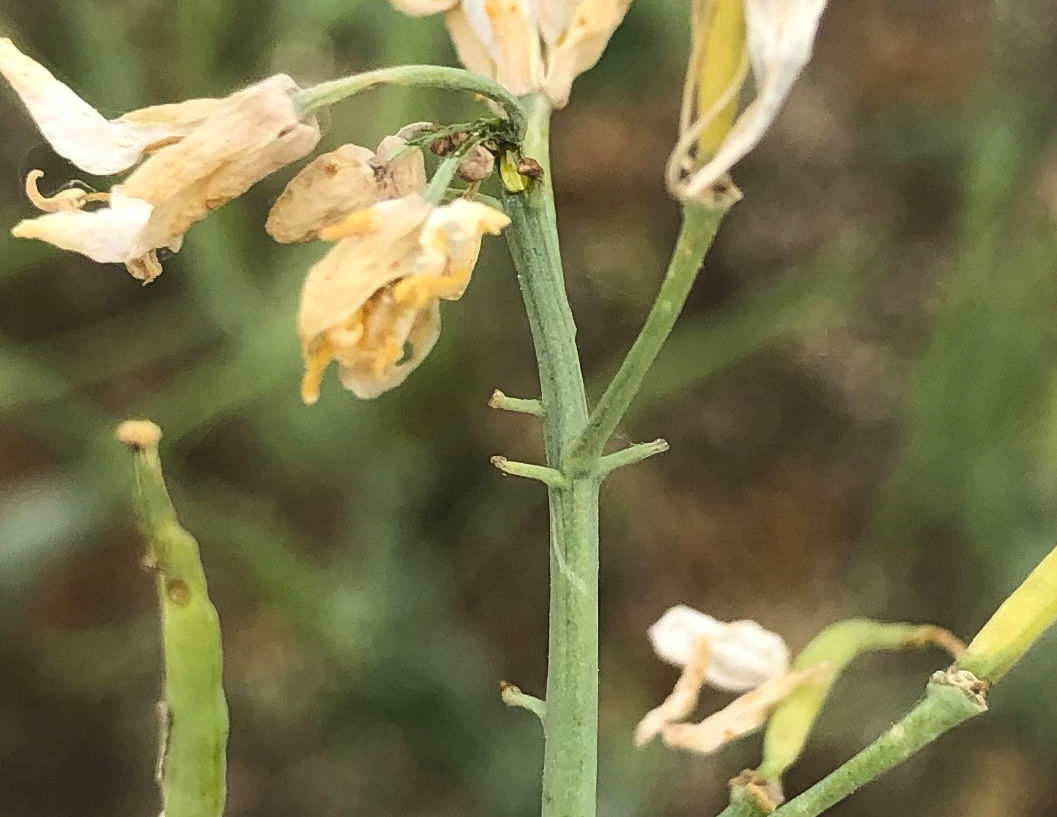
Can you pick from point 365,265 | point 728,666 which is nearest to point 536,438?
point 728,666

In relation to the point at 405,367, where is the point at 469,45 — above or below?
above

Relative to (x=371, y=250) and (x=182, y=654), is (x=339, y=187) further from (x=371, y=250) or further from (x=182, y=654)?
(x=182, y=654)

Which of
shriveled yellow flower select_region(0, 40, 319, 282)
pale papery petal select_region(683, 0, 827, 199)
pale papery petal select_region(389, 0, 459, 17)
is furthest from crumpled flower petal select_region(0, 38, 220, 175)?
pale papery petal select_region(683, 0, 827, 199)

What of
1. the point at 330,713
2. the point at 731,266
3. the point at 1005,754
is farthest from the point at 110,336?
the point at 1005,754

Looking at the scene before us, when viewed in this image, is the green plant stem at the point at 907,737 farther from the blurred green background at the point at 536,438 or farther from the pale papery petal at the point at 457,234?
the blurred green background at the point at 536,438

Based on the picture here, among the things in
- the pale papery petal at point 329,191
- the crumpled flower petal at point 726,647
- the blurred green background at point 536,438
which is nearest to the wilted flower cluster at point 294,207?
the pale papery petal at point 329,191

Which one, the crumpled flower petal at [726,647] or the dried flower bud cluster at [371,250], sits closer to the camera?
the dried flower bud cluster at [371,250]
